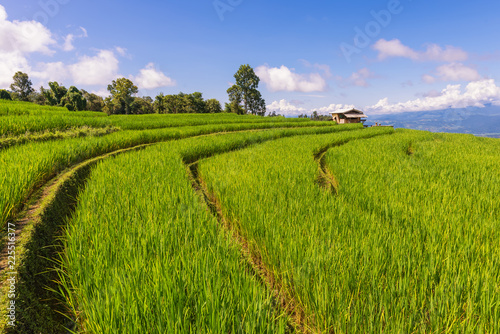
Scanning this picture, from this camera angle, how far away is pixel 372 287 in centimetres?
152

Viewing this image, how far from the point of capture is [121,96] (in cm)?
4231

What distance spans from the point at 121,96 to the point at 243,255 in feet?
164

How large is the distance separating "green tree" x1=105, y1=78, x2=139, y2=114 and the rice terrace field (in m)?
46.1

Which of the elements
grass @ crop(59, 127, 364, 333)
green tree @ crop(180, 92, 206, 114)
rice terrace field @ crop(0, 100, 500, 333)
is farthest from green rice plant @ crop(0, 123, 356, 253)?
green tree @ crop(180, 92, 206, 114)

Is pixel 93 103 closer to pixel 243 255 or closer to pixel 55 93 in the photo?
pixel 55 93

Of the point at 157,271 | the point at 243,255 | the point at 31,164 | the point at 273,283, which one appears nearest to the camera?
the point at 157,271

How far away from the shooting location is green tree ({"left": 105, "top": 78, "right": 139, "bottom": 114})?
42344 mm

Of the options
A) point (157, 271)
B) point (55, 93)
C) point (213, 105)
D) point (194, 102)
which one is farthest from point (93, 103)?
point (157, 271)

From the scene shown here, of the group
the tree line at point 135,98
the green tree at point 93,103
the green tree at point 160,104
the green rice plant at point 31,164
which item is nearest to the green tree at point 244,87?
the tree line at point 135,98

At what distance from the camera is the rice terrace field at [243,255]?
4.25 feet

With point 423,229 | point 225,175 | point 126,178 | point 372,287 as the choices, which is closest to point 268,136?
point 225,175

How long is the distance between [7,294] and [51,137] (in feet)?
24.8

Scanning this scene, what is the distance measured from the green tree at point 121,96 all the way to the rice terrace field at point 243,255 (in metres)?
46.1

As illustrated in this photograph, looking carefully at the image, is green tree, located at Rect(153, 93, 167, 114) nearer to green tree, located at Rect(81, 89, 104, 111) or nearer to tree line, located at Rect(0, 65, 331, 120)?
tree line, located at Rect(0, 65, 331, 120)
